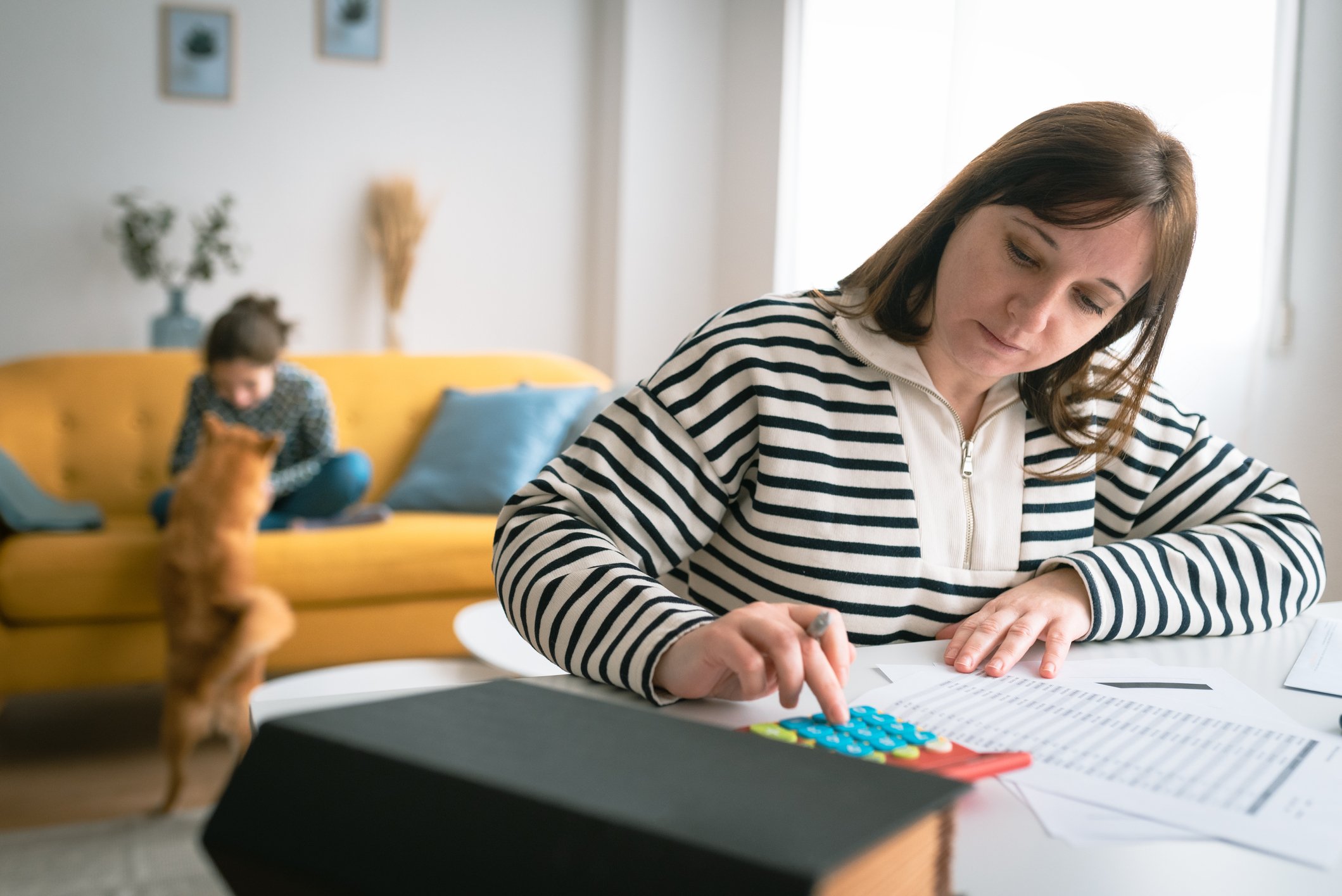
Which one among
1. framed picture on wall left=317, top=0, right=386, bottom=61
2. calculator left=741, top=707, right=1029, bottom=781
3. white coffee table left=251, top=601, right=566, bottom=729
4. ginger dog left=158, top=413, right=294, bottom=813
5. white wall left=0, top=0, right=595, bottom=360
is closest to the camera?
calculator left=741, top=707, right=1029, bottom=781

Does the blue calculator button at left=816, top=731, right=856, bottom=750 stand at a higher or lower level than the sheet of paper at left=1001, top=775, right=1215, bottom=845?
higher

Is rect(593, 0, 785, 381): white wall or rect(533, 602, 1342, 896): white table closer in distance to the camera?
rect(533, 602, 1342, 896): white table

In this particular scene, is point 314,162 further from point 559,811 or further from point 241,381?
point 559,811

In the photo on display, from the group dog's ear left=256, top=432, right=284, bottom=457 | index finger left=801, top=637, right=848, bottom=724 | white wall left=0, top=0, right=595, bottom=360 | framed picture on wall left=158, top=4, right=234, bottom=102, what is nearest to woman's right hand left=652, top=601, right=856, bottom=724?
index finger left=801, top=637, right=848, bottom=724

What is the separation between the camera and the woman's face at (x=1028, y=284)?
3.05 feet

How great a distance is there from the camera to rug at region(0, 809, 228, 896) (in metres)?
1.78

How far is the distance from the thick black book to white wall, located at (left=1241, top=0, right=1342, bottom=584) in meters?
1.79

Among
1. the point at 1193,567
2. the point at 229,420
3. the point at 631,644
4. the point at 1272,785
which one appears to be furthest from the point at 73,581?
the point at 1272,785

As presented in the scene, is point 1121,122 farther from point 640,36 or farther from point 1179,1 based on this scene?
point 640,36

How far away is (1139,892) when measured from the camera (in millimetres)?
450

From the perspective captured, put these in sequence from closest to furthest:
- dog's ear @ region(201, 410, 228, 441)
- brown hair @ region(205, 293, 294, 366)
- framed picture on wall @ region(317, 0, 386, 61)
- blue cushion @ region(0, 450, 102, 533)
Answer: dog's ear @ region(201, 410, 228, 441) → blue cushion @ region(0, 450, 102, 533) → brown hair @ region(205, 293, 294, 366) → framed picture on wall @ region(317, 0, 386, 61)

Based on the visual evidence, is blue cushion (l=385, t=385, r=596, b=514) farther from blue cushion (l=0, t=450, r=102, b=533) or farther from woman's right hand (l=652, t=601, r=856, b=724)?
woman's right hand (l=652, t=601, r=856, b=724)

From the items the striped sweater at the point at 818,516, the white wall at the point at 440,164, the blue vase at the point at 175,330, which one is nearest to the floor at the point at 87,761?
the blue vase at the point at 175,330

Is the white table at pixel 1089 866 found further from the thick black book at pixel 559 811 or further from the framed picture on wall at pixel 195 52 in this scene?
the framed picture on wall at pixel 195 52
